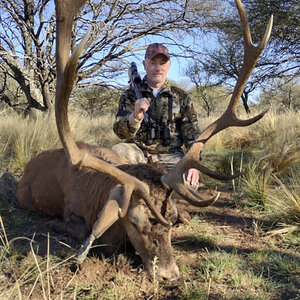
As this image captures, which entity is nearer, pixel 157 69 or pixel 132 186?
pixel 132 186

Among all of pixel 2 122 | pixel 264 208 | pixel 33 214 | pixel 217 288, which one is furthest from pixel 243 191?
pixel 2 122

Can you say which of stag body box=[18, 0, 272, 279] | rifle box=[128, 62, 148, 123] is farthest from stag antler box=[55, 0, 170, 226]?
rifle box=[128, 62, 148, 123]

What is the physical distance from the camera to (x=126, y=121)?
3.91m

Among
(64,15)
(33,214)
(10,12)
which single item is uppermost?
(10,12)

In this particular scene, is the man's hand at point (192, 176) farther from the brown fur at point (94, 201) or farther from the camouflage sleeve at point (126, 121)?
the camouflage sleeve at point (126, 121)

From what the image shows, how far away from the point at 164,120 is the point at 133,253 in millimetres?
2276

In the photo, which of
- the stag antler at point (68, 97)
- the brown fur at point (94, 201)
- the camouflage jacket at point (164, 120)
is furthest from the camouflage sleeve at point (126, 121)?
Result: the stag antler at point (68, 97)

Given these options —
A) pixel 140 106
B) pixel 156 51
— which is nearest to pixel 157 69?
pixel 156 51

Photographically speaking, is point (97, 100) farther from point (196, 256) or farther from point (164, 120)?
point (196, 256)

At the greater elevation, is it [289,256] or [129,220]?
[129,220]

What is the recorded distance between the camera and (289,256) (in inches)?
102

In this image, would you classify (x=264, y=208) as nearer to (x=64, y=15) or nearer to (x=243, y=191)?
(x=243, y=191)

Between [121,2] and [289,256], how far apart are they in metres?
8.43

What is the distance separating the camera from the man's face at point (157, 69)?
421 cm
